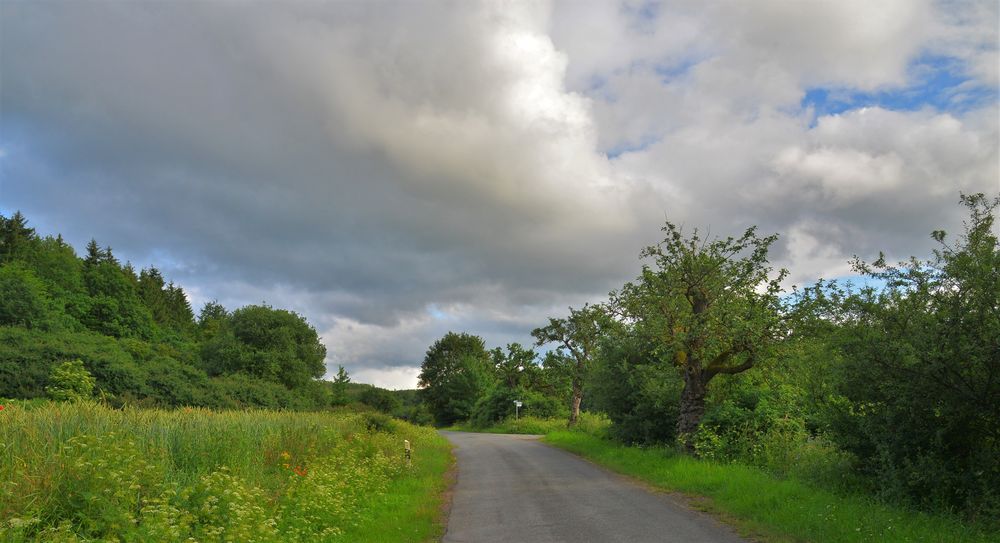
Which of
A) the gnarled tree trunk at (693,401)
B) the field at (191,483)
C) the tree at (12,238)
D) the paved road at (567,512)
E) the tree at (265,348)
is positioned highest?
the tree at (12,238)

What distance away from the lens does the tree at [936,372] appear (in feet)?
30.5

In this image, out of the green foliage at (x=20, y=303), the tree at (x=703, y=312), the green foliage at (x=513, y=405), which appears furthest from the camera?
the green foliage at (x=513, y=405)

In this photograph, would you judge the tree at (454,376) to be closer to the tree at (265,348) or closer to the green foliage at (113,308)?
the tree at (265,348)

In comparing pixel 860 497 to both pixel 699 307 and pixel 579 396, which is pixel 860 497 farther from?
pixel 579 396

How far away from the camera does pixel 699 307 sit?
20.2 m

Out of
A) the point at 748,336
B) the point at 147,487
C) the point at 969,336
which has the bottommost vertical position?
the point at 147,487

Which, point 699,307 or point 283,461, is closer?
point 283,461

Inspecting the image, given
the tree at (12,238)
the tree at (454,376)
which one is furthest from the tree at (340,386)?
the tree at (12,238)

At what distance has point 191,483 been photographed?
28.1ft

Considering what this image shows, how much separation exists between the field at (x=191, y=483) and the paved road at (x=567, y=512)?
0.91 m

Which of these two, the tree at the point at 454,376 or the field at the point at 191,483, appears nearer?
the field at the point at 191,483

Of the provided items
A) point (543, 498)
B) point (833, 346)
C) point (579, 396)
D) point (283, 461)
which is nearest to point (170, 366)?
point (579, 396)

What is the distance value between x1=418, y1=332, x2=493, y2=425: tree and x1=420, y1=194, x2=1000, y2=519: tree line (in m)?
57.9

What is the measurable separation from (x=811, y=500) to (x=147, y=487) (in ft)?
35.7
